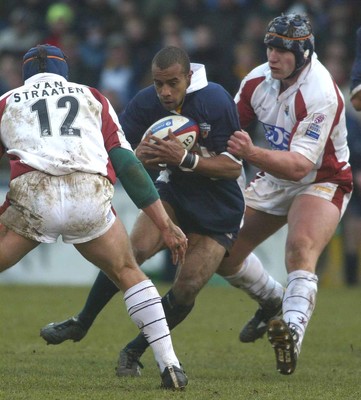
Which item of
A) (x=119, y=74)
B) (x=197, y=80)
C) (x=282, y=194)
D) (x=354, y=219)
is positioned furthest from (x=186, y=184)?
(x=119, y=74)

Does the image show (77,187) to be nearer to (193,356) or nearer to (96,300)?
(96,300)

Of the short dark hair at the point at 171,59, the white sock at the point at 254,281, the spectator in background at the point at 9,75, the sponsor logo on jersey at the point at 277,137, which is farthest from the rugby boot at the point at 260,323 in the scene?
the spectator in background at the point at 9,75

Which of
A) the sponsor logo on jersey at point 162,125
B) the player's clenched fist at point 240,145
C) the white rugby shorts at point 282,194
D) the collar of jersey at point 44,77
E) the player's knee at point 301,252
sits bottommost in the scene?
the player's knee at point 301,252

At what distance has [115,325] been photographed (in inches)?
406

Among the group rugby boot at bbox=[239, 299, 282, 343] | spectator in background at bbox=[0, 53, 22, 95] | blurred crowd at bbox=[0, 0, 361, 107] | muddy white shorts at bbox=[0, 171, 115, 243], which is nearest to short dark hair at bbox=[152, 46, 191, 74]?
muddy white shorts at bbox=[0, 171, 115, 243]

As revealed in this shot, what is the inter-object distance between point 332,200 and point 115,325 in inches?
130

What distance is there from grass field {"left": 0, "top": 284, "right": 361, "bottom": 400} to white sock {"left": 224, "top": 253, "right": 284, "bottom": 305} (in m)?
0.50

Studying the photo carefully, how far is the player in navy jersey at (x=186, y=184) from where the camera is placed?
722cm

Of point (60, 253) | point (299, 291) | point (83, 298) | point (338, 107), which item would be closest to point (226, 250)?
point (299, 291)

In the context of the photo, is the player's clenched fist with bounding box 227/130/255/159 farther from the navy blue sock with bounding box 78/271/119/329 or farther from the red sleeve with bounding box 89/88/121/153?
the navy blue sock with bounding box 78/271/119/329

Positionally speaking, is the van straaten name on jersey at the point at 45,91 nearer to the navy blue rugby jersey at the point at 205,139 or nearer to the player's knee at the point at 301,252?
the navy blue rugby jersey at the point at 205,139

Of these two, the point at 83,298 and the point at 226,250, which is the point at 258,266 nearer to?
Result: the point at 226,250

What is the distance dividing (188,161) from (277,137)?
3.26 ft

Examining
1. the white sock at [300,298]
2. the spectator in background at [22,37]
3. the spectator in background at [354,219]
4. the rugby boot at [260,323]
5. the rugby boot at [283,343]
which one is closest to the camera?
the rugby boot at [283,343]
